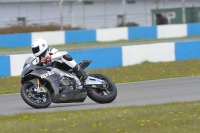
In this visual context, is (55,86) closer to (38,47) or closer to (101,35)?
(38,47)

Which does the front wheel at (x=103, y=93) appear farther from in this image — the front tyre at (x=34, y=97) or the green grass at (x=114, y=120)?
the green grass at (x=114, y=120)

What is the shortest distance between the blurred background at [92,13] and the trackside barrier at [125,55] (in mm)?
13367

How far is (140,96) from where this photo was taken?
38.7 ft

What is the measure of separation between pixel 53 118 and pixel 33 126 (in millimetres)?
680

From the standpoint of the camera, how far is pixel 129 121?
8156 mm

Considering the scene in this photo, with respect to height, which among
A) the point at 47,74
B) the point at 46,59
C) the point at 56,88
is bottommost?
the point at 56,88

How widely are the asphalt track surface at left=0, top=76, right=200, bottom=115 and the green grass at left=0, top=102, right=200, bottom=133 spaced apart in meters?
1.05

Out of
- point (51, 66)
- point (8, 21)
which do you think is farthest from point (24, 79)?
point (8, 21)

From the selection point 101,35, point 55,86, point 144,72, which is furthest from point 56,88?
point 101,35

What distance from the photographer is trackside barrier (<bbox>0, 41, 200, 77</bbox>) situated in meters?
17.3

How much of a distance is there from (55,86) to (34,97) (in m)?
0.41

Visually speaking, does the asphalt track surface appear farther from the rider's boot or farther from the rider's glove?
the rider's glove

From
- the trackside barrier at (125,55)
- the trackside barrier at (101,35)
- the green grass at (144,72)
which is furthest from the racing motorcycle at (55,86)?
the trackside barrier at (101,35)

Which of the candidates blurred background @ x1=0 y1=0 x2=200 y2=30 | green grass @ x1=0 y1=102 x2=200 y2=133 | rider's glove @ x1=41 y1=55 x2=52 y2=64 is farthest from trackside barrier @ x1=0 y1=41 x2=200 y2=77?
blurred background @ x1=0 y1=0 x2=200 y2=30
